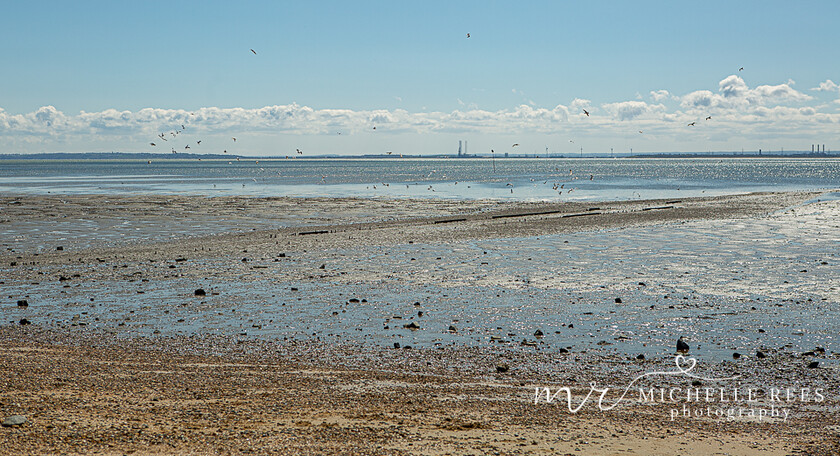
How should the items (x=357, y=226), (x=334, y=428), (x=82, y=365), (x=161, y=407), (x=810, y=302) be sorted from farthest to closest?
(x=357, y=226) → (x=810, y=302) → (x=82, y=365) → (x=161, y=407) → (x=334, y=428)

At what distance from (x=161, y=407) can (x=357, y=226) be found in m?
29.1

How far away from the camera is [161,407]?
930cm

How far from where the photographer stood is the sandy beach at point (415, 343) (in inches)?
334

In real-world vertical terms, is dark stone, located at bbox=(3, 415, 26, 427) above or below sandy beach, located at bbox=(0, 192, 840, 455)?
above

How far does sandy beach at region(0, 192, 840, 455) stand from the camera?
8.48 meters

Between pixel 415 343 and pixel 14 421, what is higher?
pixel 14 421

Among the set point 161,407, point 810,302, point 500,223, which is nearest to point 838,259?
point 810,302

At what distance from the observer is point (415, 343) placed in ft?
Result: 44.3

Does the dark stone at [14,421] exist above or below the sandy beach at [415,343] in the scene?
above

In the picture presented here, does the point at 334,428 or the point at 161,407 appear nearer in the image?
the point at 334,428

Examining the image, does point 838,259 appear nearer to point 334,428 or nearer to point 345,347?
point 345,347

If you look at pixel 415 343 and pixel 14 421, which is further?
pixel 415 343

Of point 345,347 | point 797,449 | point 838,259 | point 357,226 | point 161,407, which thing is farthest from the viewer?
point 357,226

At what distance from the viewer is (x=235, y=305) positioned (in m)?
17.3
